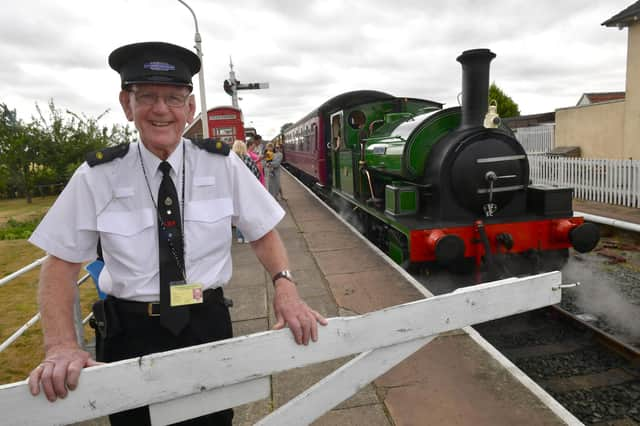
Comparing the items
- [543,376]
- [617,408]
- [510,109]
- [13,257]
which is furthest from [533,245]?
[510,109]

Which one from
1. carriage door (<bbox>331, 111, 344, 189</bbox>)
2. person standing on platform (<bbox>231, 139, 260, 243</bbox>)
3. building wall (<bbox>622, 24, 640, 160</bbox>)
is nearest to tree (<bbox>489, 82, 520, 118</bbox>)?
building wall (<bbox>622, 24, 640, 160</bbox>)

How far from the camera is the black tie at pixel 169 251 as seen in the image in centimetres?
150

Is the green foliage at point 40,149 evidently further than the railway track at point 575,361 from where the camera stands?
Yes

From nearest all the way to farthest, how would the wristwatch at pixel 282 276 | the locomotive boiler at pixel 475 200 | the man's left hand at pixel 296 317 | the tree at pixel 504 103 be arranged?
the man's left hand at pixel 296 317 → the wristwatch at pixel 282 276 → the locomotive boiler at pixel 475 200 → the tree at pixel 504 103

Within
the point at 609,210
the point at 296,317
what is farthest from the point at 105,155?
the point at 609,210

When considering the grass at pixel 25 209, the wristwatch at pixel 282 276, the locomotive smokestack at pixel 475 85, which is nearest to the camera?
the wristwatch at pixel 282 276

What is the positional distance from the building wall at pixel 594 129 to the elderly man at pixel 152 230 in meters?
17.3

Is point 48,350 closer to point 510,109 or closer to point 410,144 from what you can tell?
point 410,144

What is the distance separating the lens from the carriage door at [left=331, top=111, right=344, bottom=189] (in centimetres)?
884

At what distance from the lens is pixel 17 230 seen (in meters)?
12.6

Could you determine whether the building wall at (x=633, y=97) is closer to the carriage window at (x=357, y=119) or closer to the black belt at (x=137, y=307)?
the carriage window at (x=357, y=119)

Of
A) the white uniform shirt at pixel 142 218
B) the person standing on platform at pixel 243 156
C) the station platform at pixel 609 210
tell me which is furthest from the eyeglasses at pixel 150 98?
the station platform at pixel 609 210

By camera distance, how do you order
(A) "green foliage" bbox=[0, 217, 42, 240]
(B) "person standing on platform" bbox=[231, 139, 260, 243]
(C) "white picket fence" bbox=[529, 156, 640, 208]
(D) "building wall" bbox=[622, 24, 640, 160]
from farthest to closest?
(D) "building wall" bbox=[622, 24, 640, 160], (A) "green foliage" bbox=[0, 217, 42, 240], (C) "white picket fence" bbox=[529, 156, 640, 208], (B) "person standing on platform" bbox=[231, 139, 260, 243]

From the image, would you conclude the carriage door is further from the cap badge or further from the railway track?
the cap badge
